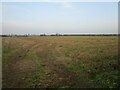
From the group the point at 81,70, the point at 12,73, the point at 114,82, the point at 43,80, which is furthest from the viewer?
the point at 81,70

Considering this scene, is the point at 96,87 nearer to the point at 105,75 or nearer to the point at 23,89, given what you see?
the point at 105,75

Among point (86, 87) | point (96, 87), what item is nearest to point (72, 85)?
point (86, 87)

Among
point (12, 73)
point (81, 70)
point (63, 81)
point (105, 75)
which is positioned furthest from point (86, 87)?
point (12, 73)

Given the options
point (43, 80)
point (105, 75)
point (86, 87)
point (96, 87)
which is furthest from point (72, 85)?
point (105, 75)

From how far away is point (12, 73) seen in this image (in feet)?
26.4

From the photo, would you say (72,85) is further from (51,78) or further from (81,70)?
(81,70)

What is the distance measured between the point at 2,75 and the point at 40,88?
2.81 meters

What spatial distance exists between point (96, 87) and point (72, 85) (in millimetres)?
1004

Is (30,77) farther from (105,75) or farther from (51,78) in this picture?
(105,75)

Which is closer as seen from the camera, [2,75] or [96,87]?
[96,87]

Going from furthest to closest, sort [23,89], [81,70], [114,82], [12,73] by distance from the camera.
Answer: [81,70]
[12,73]
[114,82]
[23,89]

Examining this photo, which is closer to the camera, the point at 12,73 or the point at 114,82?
the point at 114,82

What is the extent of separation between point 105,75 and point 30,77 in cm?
377

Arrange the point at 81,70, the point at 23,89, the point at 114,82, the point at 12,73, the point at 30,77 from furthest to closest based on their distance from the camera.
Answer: the point at 81,70, the point at 12,73, the point at 30,77, the point at 114,82, the point at 23,89
